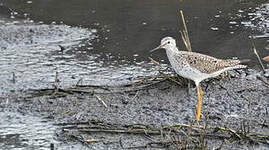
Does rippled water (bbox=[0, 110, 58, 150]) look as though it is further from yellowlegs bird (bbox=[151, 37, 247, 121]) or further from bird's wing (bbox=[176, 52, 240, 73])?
bird's wing (bbox=[176, 52, 240, 73])

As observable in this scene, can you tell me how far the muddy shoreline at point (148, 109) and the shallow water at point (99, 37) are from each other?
0.31 metres

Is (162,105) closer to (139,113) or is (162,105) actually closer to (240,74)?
(139,113)

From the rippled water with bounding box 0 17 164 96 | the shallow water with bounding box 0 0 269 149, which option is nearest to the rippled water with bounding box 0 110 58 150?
the shallow water with bounding box 0 0 269 149

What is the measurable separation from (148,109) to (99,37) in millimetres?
2961

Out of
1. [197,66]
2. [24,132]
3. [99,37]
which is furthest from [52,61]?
[197,66]

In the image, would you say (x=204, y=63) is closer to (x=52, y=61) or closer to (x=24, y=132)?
(x=24, y=132)

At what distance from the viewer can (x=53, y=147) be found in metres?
5.47

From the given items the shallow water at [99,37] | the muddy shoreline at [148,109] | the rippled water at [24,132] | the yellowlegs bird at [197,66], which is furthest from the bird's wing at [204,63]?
the rippled water at [24,132]

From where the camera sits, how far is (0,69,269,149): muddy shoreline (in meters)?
5.59

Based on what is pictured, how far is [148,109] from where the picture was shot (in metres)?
6.36

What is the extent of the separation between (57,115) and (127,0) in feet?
16.7

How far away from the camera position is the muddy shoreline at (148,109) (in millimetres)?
5594

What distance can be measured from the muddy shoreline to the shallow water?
0.31 m

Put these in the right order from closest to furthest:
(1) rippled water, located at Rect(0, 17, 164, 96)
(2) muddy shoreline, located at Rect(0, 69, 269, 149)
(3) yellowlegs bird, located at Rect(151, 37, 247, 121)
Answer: (2) muddy shoreline, located at Rect(0, 69, 269, 149) → (3) yellowlegs bird, located at Rect(151, 37, 247, 121) → (1) rippled water, located at Rect(0, 17, 164, 96)
